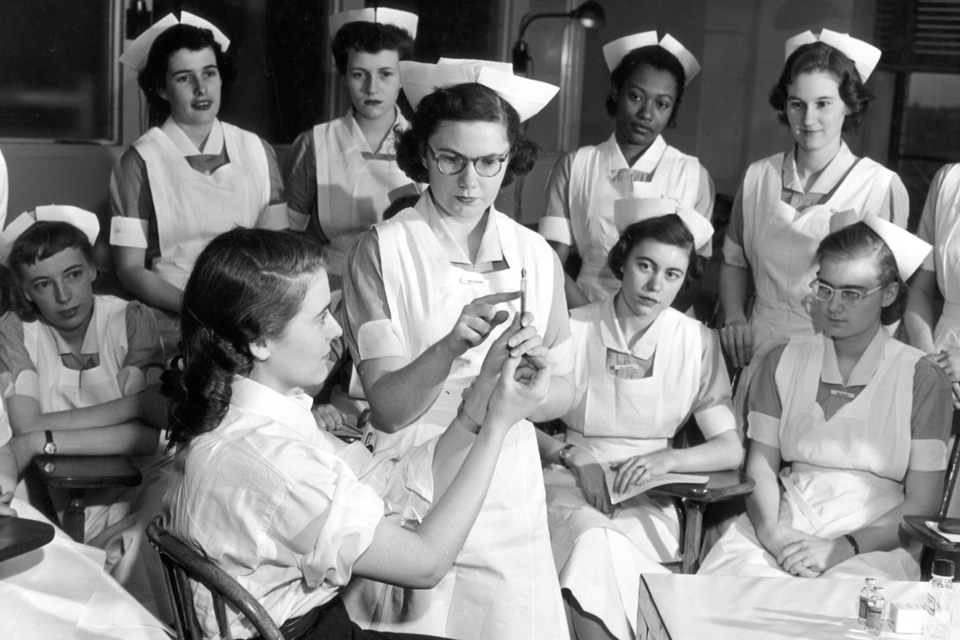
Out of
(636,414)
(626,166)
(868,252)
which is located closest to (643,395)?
(636,414)

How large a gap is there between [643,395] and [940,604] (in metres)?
1.25

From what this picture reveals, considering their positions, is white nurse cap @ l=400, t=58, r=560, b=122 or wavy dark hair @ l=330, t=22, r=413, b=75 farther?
wavy dark hair @ l=330, t=22, r=413, b=75

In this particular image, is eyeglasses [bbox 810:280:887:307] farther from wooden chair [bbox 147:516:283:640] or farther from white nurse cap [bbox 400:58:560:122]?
wooden chair [bbox 147:516:283:640]

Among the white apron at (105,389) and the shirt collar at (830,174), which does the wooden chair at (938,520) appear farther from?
the white apron at (105,389)

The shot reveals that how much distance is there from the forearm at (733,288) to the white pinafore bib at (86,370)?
1720 mm

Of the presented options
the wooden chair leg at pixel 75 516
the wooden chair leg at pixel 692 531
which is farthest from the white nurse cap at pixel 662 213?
the wooden chair leg at pixel 75 516

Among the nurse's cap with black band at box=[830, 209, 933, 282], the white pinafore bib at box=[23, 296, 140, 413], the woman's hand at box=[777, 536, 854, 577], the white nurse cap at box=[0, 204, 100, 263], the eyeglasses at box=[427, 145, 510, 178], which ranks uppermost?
the eyeglasses at box=[427, 145, 510, 178]

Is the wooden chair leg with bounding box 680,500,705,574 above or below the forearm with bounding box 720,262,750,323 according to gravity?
below

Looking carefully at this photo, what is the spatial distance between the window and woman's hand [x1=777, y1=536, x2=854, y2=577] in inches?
87.7

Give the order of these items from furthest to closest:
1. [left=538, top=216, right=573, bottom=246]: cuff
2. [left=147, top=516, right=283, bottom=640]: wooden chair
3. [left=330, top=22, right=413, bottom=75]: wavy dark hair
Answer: [left=538, top=216, right=573, bottom=246]: cuff → [left=330, top=22, right=413, bottom=75]: wavy dark hair → [left=147, top=516, right=283, bottom=640]: wooden chair

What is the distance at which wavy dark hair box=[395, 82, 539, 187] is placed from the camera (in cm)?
218

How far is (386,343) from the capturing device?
216 centimetres

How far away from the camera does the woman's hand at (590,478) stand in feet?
9.13

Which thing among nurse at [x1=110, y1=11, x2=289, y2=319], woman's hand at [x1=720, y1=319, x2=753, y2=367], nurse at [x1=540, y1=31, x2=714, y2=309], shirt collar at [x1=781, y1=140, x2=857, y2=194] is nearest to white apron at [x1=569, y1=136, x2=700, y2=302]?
nurse at [x1=540, y1=31, x2=714, y2=309]
